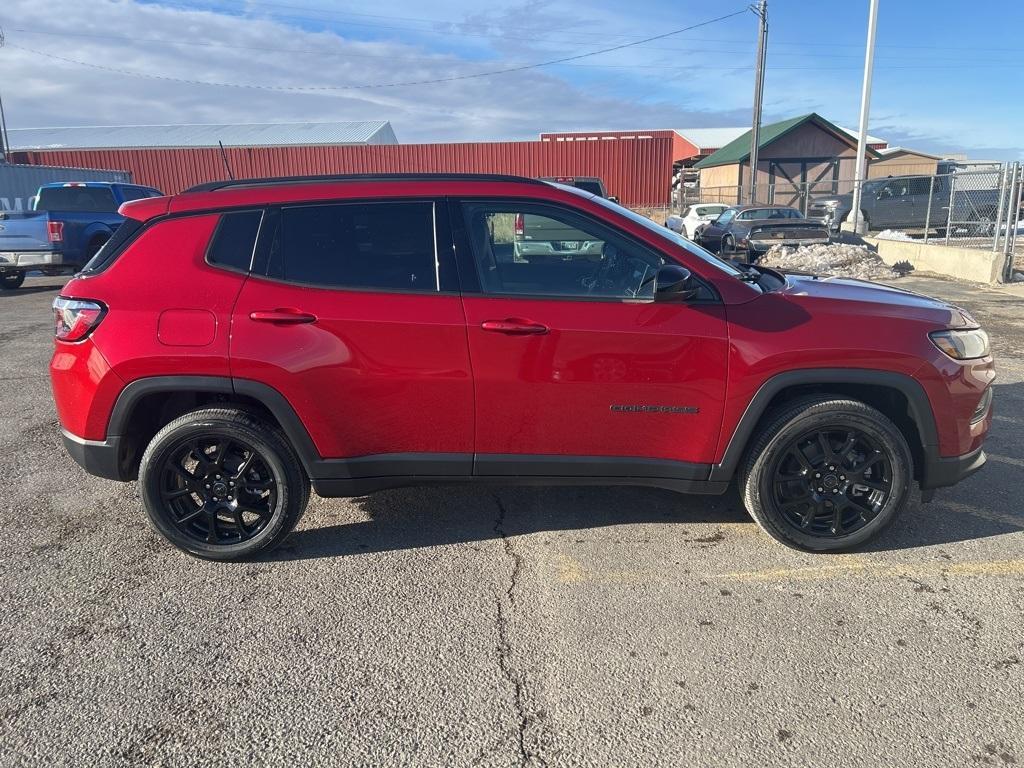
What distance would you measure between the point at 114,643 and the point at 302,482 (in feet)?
3.24

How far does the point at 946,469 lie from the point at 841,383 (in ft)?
2.14

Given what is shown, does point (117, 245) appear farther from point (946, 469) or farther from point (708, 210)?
point (708, 210)

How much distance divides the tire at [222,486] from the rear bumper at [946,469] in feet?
9.75

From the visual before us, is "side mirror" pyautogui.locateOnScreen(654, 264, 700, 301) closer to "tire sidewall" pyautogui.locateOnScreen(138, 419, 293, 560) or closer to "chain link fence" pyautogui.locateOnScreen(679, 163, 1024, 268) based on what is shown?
"tire sidewall" pyautogui.locateOnScreen(138, 419, 293, 560)

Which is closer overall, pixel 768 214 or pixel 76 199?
pixel 76 199

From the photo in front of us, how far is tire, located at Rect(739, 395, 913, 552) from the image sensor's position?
10.7 feet

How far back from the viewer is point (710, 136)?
5234 centimetres

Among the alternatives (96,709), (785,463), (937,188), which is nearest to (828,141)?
(937,188)

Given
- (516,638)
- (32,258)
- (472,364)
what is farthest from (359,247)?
(32,258)

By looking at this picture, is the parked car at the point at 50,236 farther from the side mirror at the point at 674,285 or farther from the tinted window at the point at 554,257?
the side mirror at the point at 674,285

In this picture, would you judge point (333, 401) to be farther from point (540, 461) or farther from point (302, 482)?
point (540, 461)

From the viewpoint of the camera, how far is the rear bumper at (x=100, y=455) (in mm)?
3309

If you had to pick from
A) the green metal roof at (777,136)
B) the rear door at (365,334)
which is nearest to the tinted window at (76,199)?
the rear door at (365,334)

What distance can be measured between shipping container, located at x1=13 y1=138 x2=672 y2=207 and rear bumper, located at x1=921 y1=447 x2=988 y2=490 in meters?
29.2
